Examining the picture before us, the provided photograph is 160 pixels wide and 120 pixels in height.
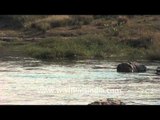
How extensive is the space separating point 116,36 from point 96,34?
44.6 inches

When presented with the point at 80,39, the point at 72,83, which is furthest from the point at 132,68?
the point at 80,39

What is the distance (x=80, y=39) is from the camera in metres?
22.7

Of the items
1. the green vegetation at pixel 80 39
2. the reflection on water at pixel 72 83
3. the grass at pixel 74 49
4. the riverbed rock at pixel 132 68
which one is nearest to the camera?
the reflection on water at pixel 72 83

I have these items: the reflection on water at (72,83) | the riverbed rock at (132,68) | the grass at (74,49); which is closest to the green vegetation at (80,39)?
the grass at (74,49)

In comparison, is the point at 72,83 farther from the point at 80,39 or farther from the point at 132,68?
the point at 80,39

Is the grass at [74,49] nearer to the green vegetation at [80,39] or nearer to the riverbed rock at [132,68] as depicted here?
the green vegetation at [80,39]

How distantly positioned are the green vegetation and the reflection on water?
1241mm

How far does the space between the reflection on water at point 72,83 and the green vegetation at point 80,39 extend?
1241 millimetres

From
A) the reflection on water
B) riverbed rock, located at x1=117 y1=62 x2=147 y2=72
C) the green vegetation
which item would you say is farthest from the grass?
riverbed rock, located at x1=117 y1=62 x2=147 y2=72

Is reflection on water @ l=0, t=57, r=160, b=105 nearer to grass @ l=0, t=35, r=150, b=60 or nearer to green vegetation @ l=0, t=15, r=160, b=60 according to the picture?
grass @ l=0, t=35, r=150, b=60

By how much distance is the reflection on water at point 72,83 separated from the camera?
14.3 metres
